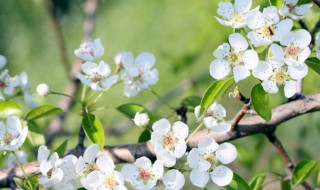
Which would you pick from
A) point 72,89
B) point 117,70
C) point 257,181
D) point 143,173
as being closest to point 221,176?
point 143,173

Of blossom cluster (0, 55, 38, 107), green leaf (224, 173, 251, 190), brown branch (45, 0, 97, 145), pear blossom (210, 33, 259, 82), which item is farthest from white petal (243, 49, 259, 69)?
brown branch (45, 0, 97, 145)

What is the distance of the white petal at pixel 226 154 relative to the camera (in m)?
1.08

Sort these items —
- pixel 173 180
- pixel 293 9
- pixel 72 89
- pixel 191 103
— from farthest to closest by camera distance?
pixel 72 89, pixel 191 103, pixel 293 9, pixel 173 180

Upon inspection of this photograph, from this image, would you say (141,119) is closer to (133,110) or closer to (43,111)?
(133,110)

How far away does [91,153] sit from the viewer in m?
1.07

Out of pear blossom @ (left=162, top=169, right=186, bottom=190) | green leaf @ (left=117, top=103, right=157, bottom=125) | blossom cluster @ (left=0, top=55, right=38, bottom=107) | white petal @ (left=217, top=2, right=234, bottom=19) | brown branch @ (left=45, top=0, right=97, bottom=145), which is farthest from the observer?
brown branch @ (left=45, top=0, right=97, bottom=145)

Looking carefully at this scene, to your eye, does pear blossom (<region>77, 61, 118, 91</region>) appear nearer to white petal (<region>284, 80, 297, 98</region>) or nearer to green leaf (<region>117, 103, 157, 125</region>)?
green leaf (<region>117, 103, 157, 125</region>)

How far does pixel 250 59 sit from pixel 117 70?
0.37m

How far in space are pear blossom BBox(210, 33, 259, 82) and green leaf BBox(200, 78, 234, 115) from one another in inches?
0.6

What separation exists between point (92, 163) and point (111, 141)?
2.63 meters

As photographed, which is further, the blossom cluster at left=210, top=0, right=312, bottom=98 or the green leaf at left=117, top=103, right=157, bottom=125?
the green leaf at left=117, top=103, right=157, bottom=125

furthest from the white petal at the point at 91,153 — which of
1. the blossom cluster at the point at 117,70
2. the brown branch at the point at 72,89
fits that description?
the brown branch at the point at 72,89

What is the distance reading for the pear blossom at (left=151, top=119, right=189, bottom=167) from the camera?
1.04m

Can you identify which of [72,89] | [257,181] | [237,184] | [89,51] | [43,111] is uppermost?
[89,51]
